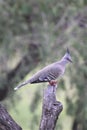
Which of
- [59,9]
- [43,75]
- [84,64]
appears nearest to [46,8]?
[59,9]

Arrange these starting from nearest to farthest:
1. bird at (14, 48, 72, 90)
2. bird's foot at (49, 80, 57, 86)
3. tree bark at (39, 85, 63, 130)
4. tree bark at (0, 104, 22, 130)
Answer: tree bark at (0, 104, 22, 130) < tree bark at (39, 85, 63, 130) < bird's foot at (49, 80, 57, 86) < bird at (14, 48, 72, 90)

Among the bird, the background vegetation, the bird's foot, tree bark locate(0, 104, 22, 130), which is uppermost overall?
the background vegetation

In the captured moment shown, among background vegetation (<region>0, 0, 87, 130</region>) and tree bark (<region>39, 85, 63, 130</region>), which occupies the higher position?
background vegetation (<region>0, 0, 87, 130</region>)

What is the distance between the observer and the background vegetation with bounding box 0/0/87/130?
39.6ft

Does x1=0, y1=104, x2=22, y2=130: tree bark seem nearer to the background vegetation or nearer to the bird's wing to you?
the bird's wing

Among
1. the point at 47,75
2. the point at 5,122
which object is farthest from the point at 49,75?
the point at 5,122

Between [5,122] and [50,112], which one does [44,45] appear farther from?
[5,122]

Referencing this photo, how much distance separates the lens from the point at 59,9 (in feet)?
40.5

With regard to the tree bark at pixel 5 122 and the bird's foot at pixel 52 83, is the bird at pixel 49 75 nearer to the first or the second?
the bird's foot at pixel 52 83

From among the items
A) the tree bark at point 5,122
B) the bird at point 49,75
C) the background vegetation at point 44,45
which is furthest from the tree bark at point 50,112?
the background vegetation at point 44,45

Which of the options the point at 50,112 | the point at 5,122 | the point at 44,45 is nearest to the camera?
the point at 5,122

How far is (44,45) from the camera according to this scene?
11969 millimetres

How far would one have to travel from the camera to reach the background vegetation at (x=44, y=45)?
12062 millimetres

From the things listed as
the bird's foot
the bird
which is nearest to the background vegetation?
the bird
